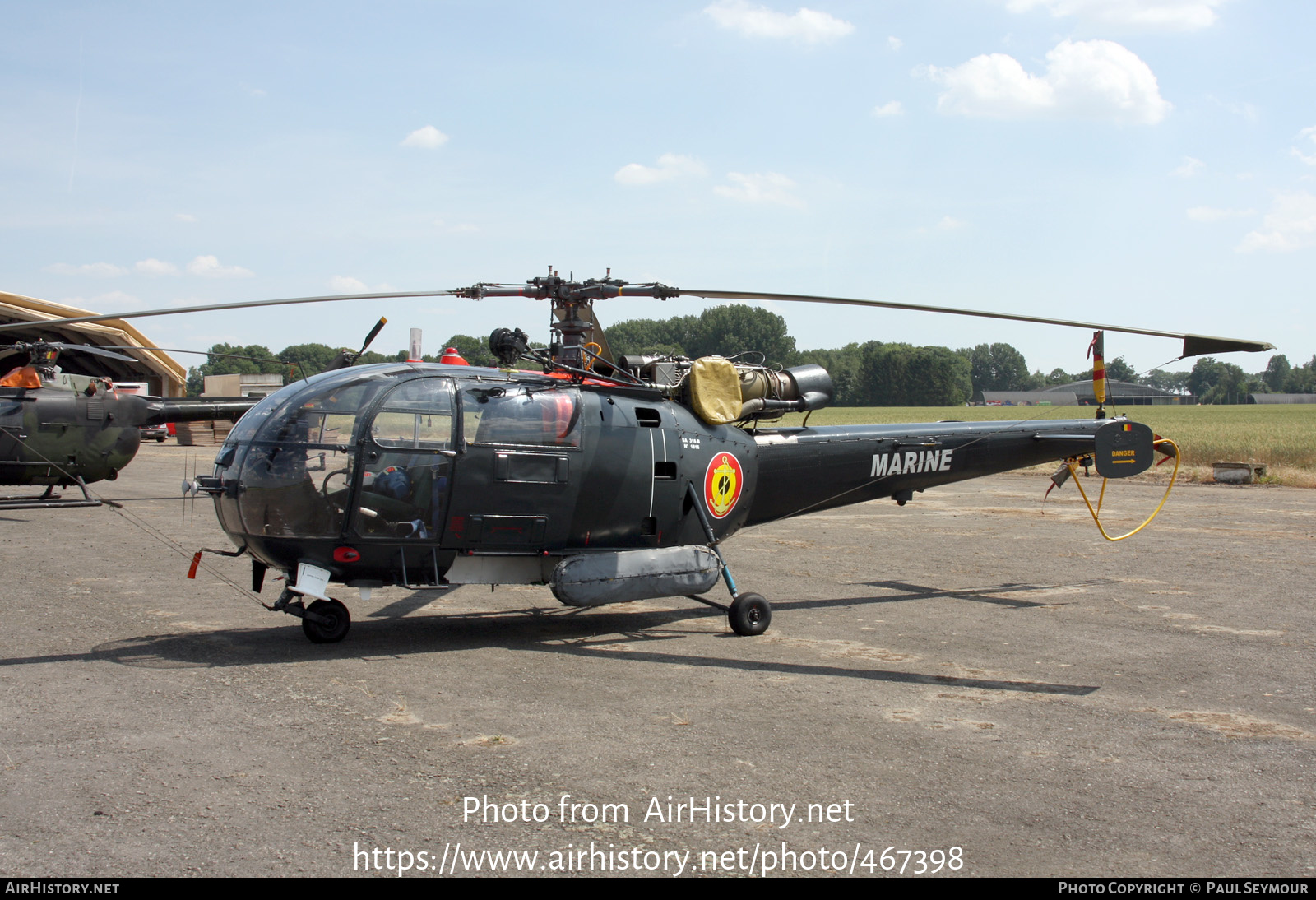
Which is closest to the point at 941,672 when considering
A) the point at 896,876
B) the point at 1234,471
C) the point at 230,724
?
the point at 896,876

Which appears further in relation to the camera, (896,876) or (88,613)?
(88,613)

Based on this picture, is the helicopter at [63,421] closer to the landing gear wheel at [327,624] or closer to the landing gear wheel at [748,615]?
the landing gear wheel at [327,624]

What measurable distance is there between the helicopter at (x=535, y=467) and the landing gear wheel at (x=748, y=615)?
0.02m

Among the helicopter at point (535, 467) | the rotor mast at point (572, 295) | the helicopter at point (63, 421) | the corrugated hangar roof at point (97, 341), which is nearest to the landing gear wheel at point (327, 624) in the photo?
the helicopter at point (535, 467)

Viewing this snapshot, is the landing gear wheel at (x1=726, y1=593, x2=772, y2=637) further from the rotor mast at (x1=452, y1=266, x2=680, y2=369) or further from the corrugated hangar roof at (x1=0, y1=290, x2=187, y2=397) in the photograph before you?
the corrugated hangar roof at (x1=0, y1=290, x2=187, y2=397)

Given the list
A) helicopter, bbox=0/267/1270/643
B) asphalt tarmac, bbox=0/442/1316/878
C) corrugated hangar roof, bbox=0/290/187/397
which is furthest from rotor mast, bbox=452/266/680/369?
corrugated hangar roof, bbox=0/290/187/397

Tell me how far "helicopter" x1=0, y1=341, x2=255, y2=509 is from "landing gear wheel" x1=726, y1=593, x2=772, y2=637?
13986mm

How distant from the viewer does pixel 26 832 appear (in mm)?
4406

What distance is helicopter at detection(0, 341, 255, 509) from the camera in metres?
17.9

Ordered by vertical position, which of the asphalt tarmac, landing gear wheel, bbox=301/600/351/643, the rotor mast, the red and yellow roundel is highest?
the rotor mast

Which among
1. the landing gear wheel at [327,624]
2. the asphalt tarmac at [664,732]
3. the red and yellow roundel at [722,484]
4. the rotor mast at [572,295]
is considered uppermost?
the rotor mast at [572,295]

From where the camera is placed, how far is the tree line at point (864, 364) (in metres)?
13.2

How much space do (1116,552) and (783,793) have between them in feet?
37.4
